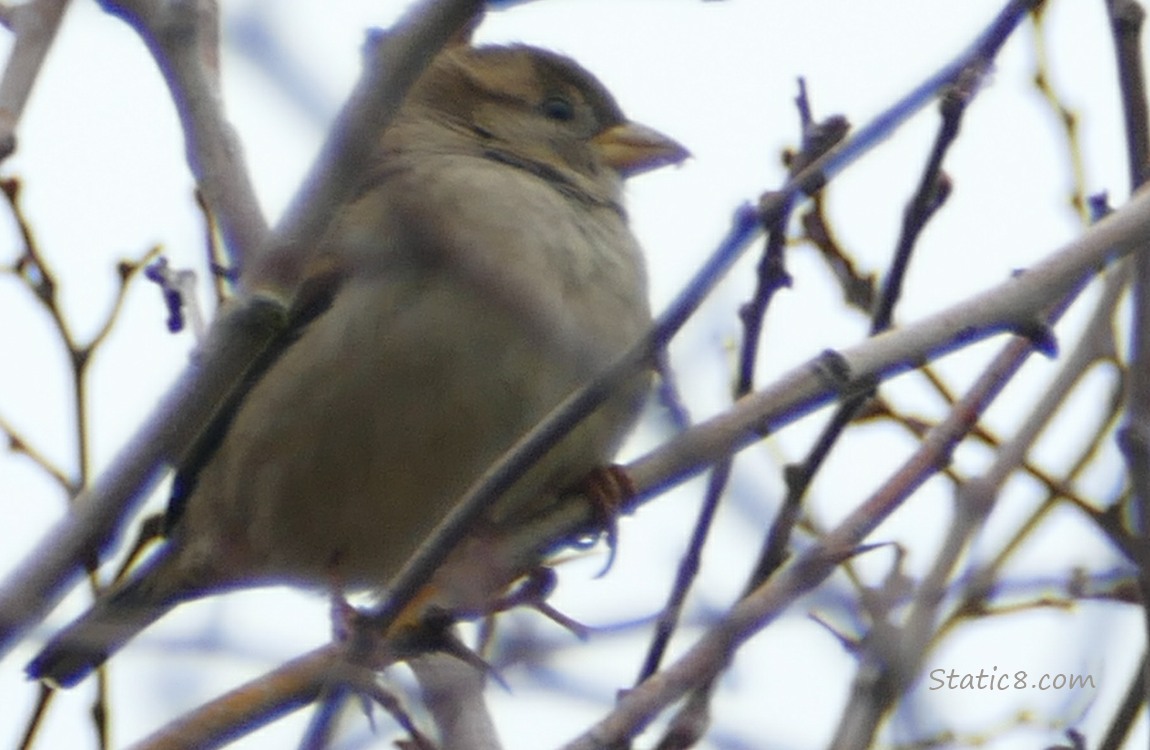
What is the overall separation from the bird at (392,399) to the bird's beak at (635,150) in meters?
0.41

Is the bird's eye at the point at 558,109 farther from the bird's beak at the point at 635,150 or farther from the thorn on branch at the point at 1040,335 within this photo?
the thorn on branch at the point at 1040,335

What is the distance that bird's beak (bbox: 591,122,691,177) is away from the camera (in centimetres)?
505

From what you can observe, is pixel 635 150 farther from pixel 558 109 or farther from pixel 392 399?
pixel 392 399

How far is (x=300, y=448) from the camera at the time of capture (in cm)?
399

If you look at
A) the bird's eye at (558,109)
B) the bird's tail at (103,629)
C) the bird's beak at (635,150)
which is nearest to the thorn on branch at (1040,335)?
the bird's tail at (103,629)

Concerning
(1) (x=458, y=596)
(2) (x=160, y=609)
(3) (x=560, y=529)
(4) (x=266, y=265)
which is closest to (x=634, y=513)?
(3) (x=560, y=529)

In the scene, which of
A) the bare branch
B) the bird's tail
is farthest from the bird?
the bare branch

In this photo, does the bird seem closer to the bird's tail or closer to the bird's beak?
the bird's tail

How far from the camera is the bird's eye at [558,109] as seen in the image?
5.11 m

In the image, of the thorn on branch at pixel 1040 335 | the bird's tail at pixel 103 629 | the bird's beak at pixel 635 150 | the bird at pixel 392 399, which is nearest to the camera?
the thorn on branch at pixel 1040 335

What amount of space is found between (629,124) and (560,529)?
1875mm

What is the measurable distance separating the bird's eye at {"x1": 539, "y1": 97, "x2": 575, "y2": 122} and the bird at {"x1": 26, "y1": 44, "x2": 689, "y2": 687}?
0.48 metres

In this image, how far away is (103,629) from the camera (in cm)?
377

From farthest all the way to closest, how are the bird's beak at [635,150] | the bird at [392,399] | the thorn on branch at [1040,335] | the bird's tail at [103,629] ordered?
the bird's beak at [635,150]
the bird at [392,399]
the bird's tail at [103,629]
the thorn on branch at [1040,335]
